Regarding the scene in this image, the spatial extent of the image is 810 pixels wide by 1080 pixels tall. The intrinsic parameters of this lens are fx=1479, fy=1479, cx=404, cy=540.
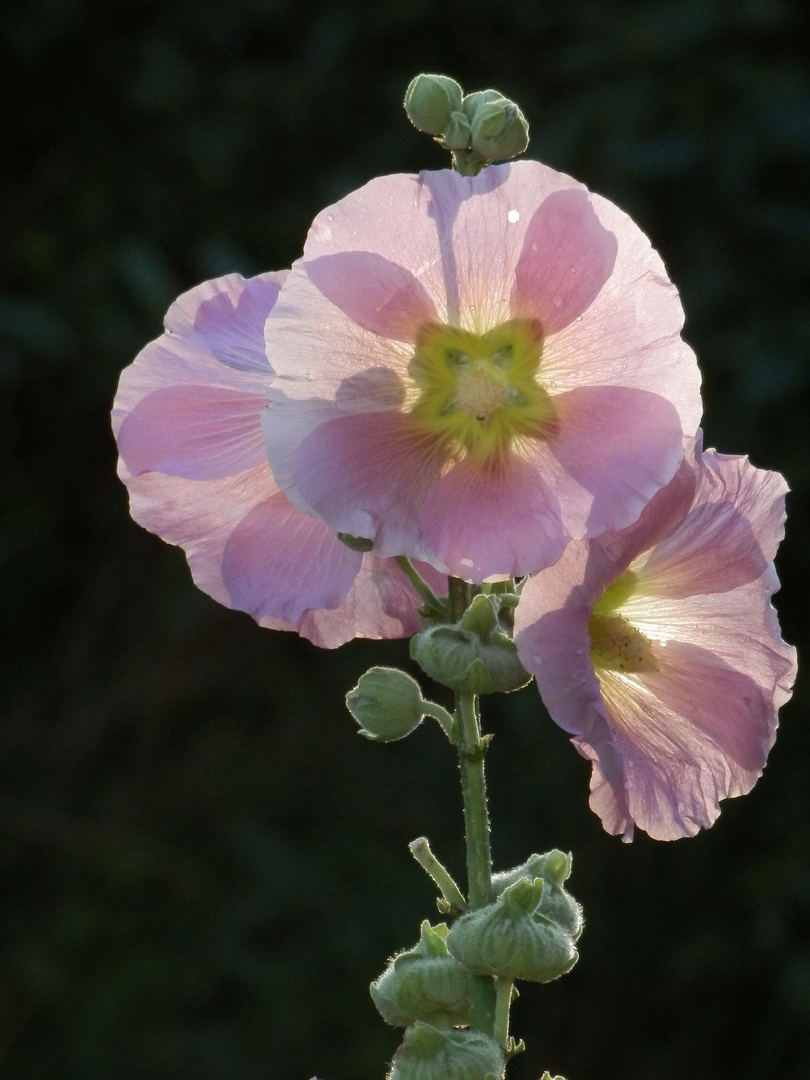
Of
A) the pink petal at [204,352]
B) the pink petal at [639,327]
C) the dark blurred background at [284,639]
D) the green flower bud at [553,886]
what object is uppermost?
the dark blurred background at [284,639]

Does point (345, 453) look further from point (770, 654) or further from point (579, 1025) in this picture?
point (579, 1025)

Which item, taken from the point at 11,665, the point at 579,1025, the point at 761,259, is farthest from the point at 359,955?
the point at 761,259

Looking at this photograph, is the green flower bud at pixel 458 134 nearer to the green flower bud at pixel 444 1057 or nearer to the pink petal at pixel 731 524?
the pink petal at pixel 731 524

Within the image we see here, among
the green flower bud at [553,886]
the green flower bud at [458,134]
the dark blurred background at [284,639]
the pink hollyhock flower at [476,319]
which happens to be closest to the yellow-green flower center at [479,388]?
the pink hollyhock flower at [476,319]

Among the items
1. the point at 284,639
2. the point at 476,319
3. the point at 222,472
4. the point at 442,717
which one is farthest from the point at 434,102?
the point at 284,639

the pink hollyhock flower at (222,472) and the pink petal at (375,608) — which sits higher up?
the pink hollyhock flower at (222,472)

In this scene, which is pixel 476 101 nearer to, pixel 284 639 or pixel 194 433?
pixel 194 433
